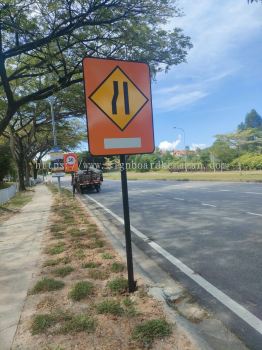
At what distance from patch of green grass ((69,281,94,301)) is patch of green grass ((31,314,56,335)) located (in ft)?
2.02

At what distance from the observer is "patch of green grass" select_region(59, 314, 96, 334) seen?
154 inches

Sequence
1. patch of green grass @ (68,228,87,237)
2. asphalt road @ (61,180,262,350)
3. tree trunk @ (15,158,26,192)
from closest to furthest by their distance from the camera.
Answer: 1. asphalt road @ (61,180,262,350)
2. patch of green grass @ (68,228,87,237)
3. tree trunk @ (15,158,26,192)

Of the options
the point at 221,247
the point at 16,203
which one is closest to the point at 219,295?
the point at 221,247

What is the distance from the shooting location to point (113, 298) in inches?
188

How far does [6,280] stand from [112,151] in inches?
109

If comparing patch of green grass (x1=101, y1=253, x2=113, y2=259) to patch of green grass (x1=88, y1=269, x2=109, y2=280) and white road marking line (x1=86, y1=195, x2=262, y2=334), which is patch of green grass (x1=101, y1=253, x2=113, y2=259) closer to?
patch of green grass (x1=88, y1=269, x2=109, y2=280)

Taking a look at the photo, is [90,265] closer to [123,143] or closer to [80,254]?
[80,254]

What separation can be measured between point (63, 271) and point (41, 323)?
195 cm

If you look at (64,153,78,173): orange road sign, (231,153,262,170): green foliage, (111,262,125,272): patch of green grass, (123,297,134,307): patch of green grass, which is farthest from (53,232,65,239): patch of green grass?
(231,153,262,170): green foliage

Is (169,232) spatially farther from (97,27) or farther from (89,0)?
(97,27)

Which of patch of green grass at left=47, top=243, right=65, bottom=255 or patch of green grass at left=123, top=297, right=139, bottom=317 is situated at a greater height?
patch of green grass at left=123, top=297, right=139, bottom=317

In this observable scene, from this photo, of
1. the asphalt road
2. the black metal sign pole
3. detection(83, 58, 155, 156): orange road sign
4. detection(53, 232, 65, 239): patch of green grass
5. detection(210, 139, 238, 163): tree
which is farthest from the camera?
detection(210, 139, 238, 163): tree

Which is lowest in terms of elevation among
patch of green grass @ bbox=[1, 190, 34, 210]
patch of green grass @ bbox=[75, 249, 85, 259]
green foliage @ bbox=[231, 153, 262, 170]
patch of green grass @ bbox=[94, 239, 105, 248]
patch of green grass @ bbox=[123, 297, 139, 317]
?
patch of green grass @ bbox=[1, 190, 34, 210]

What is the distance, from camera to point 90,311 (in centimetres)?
440
